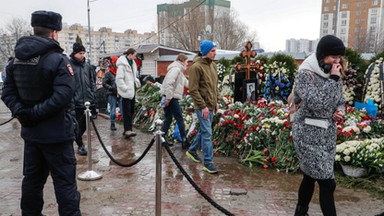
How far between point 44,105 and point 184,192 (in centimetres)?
216

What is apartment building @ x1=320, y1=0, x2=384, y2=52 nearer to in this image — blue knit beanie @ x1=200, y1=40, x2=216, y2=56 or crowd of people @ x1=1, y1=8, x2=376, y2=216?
blue knit beanie @ x1=200, y1=40, x2=216, y2=56

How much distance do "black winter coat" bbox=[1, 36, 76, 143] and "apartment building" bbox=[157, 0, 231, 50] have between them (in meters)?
33.9

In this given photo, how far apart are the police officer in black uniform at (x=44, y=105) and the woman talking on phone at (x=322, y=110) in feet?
6.66

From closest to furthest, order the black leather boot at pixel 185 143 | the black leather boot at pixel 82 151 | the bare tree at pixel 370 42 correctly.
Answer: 1. the black leather boot at pixel 82 151
2. the black leather boot at pixel 185 143
3. the bare tree at pixel 370 42

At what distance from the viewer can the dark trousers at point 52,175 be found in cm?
280

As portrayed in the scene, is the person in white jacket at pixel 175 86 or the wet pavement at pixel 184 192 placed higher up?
the person in white jacket at pixel 175 86

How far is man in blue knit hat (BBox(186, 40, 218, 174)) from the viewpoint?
15.2 feet

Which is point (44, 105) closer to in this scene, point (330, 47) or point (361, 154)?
point (330, 47)

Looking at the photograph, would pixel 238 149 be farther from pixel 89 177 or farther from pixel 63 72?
pixel 63 72

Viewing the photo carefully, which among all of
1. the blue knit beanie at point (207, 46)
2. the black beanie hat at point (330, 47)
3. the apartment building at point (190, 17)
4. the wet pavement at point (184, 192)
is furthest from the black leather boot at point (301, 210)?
the apartment building at point (190, 17)

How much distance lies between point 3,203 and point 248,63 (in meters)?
5.84

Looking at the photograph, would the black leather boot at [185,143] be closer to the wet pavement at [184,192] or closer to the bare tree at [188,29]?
the wet pavement at [184,192]

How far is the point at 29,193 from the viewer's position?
2945 millimetres

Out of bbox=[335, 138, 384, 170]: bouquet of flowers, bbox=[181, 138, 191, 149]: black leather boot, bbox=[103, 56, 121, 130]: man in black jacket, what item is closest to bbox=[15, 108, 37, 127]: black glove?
bbox=[181, 138, 191, 149]: black leather boot
